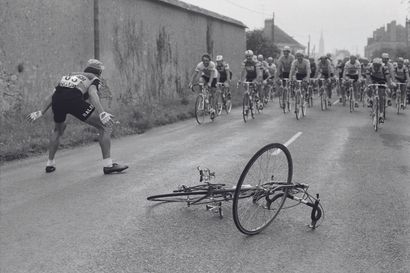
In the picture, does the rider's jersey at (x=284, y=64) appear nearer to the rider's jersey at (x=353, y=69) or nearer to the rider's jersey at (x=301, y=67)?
the rider's jersey at (x=301, y=67)

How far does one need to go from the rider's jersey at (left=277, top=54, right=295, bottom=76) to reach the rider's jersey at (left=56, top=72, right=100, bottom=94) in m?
11.4

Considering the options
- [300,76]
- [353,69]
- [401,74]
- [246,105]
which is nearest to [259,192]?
[246,105]

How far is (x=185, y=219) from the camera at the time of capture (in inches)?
230

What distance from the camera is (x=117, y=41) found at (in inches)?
773

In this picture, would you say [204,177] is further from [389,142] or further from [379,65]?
[379,65]

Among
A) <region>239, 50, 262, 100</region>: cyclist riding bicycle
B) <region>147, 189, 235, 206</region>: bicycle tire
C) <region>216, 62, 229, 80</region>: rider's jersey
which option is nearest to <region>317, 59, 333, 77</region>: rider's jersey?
<region>239, 50, 262, 100</region>: cyclist riding bicycle

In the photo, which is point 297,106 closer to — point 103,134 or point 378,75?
point 378,75

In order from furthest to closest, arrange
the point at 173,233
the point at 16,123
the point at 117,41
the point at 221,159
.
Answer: the point at 117,41 < the point at 16,123 < the point at 221,159 < the point at 173,233

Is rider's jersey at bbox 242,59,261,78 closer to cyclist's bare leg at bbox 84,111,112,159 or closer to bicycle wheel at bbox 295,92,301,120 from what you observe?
bicycle wheel at bbox 295,92,301,120

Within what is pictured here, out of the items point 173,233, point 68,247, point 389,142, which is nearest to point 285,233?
point 173,233

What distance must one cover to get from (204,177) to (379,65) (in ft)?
33.8

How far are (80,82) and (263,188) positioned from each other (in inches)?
159

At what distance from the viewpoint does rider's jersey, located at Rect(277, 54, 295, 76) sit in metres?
19.0

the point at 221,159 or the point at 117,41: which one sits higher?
the point at 117,41
